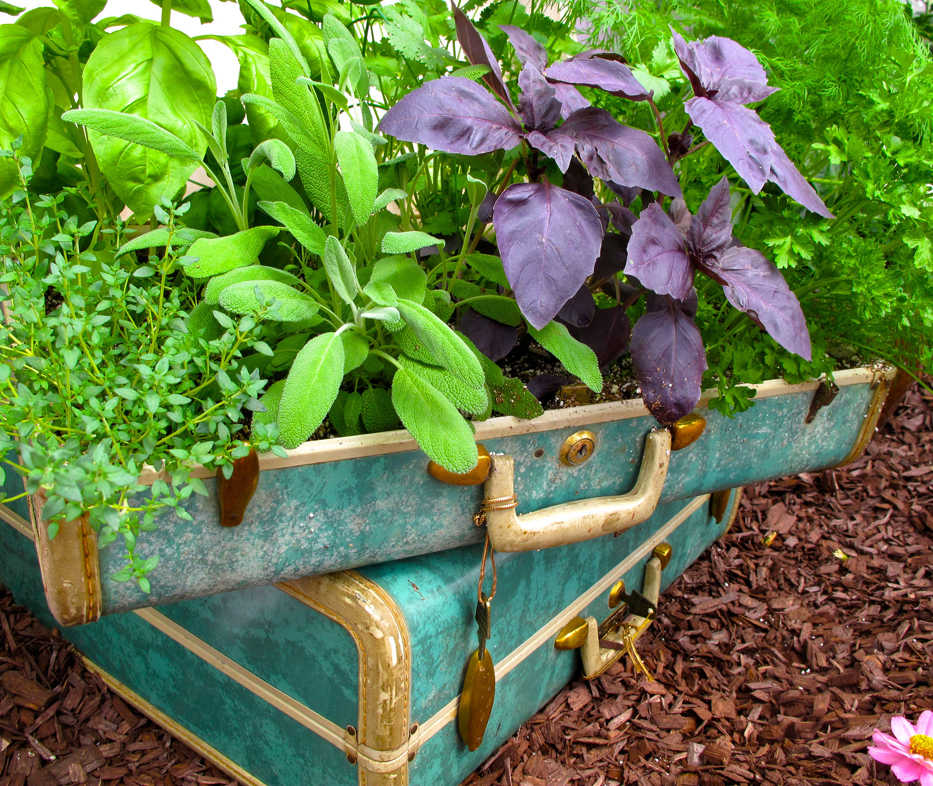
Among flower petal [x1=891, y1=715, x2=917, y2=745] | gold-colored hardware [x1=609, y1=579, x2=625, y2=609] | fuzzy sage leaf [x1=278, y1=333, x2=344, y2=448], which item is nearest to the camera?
fuzzy sage leaf [x1=278, y1=333, x2=344, y2=448]

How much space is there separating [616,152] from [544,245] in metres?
0.13

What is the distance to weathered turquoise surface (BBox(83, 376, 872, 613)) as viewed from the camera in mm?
681

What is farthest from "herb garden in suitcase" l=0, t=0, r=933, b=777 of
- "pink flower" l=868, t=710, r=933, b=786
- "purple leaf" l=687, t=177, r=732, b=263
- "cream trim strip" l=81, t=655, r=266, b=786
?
"pink flower" l=868, t=710, r=933, b=786

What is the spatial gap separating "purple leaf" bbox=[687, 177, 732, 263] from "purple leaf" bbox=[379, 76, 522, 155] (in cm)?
21

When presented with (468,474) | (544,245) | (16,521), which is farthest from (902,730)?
(16,521)

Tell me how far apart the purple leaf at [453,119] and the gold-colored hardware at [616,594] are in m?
0.71

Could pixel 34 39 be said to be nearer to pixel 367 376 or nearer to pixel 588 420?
pixel 367 376

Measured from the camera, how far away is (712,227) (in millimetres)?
805

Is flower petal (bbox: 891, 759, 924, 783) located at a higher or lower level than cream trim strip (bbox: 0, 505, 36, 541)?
lower

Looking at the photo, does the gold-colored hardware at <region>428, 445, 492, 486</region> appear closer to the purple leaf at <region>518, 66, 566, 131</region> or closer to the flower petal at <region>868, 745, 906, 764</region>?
the purple leaf at <region>518, 66, 566, 131</region>

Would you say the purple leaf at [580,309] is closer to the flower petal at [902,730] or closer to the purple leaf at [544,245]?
the purple leaf at [544,245]

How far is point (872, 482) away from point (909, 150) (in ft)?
3.35

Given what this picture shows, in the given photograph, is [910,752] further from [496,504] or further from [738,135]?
[738,135]

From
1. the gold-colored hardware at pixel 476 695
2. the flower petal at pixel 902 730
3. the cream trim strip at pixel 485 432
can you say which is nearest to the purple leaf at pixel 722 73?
the cream trim strip at pixel 485 432
